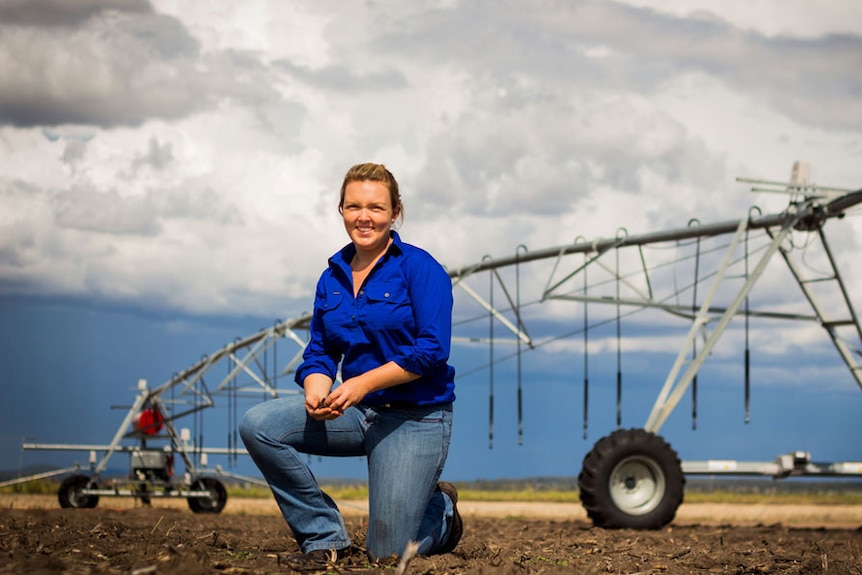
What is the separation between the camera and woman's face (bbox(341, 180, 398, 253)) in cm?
Answer: 515

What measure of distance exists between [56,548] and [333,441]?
1568 mm


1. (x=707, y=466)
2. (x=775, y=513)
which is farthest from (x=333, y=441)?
(x=775, y=513)

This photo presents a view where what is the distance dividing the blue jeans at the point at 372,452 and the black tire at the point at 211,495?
14.4 metres

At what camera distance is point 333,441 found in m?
5.16

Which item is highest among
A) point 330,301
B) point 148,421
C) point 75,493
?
point 330,301

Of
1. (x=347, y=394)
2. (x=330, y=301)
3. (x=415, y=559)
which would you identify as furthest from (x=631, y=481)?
(x=347, y=394)

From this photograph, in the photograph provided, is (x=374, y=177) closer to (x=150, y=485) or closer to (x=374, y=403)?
(x=374, y=403)

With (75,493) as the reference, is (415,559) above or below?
above

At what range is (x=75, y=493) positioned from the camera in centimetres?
1952

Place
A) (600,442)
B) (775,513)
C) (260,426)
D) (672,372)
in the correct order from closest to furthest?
1. (260,426)
2. (600,442)
3. (672,372)
4. (775,513)

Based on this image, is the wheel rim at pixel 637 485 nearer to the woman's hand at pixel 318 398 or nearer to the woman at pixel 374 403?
the woman at pixel 374 403

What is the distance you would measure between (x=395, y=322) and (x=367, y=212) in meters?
0.53

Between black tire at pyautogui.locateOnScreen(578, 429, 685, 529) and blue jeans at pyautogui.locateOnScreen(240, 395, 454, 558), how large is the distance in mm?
6804

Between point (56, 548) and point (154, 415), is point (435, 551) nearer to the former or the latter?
point (56, 548)
